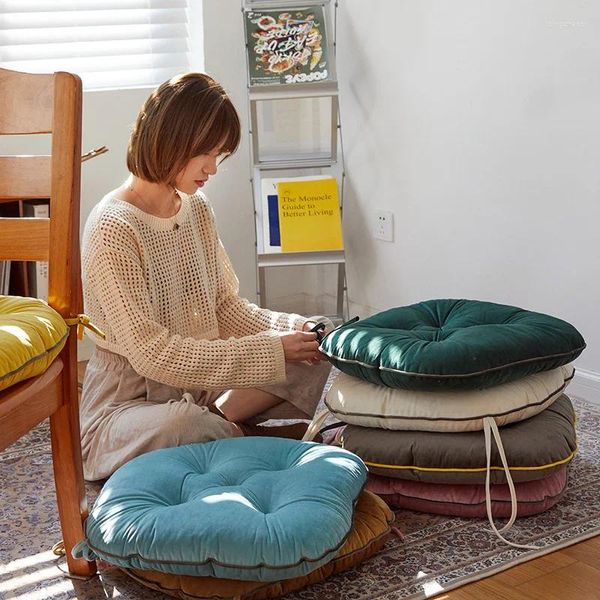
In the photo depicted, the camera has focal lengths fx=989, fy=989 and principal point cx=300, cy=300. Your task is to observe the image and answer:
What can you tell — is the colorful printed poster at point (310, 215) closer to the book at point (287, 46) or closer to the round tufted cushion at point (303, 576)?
the book at point (287, 46)

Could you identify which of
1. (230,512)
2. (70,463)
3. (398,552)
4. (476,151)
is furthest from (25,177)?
(476,151)

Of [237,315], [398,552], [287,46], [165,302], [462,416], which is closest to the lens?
[398,552]

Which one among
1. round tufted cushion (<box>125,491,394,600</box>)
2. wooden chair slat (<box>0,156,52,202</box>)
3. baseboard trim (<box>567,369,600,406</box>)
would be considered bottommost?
round tufted cushion (<box>125,491,394,600</box>)

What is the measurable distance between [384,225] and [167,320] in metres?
1.29

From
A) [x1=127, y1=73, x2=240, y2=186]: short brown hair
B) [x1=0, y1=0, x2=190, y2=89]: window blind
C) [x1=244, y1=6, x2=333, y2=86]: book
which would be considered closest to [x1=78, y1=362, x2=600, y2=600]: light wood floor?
[x1=127, y1=73, x2=240, y2=186]: short brown hair

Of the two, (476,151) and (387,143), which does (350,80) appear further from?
(476,151)

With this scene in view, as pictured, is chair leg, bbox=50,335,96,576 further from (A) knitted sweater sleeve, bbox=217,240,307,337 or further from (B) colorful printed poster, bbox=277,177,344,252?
(B) colorful printed poster, bbox=277,177,344,252

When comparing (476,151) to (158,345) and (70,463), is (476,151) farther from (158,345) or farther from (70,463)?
(70,463)

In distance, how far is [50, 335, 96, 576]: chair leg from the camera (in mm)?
1617

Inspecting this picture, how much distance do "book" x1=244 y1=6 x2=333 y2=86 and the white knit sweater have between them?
1086 mm

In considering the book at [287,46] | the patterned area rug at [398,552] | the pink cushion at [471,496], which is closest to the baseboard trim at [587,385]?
the patterned area rug at [398,552]

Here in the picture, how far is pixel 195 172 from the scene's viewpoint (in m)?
1.99

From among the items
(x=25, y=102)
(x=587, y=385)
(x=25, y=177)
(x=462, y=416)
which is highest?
(x=25, y=102)

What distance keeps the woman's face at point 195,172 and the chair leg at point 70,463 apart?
49cm
